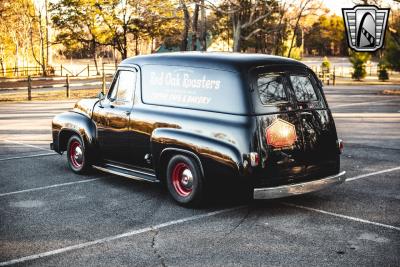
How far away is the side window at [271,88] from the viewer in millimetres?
6809

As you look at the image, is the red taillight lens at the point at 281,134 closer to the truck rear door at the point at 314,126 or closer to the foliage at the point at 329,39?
the truck rear door at the point at 314,126

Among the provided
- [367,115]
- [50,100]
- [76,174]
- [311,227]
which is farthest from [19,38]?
[311,227]

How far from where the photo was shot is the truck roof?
6922 mm

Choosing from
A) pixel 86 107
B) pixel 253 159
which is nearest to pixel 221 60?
pixel 253 159

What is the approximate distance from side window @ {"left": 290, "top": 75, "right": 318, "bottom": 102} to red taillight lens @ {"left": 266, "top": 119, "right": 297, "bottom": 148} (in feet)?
1.76

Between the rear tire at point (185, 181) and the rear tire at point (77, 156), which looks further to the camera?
the rear tire at point (77, 156)

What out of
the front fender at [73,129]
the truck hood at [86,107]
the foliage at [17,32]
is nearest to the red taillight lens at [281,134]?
the front fender at [73,129]

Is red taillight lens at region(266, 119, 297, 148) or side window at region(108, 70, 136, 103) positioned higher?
side window at region(108, 70, 136, 103)

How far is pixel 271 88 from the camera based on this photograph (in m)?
6.93

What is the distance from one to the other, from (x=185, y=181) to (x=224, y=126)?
1.00 m

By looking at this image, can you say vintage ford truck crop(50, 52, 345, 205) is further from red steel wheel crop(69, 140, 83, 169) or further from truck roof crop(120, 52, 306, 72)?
red steel wheel crop(69, 140, 83, 169)

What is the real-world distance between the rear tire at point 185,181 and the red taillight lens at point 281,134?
0.99 metres

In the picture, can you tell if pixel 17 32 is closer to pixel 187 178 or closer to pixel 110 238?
pixel 187 178

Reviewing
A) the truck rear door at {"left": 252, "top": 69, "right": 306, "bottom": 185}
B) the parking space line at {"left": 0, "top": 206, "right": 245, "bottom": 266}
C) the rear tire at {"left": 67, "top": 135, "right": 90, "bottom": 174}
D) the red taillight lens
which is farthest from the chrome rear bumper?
the rear tire at {"left": 67, "top": 135, "right": 90, "bottom": 174}
